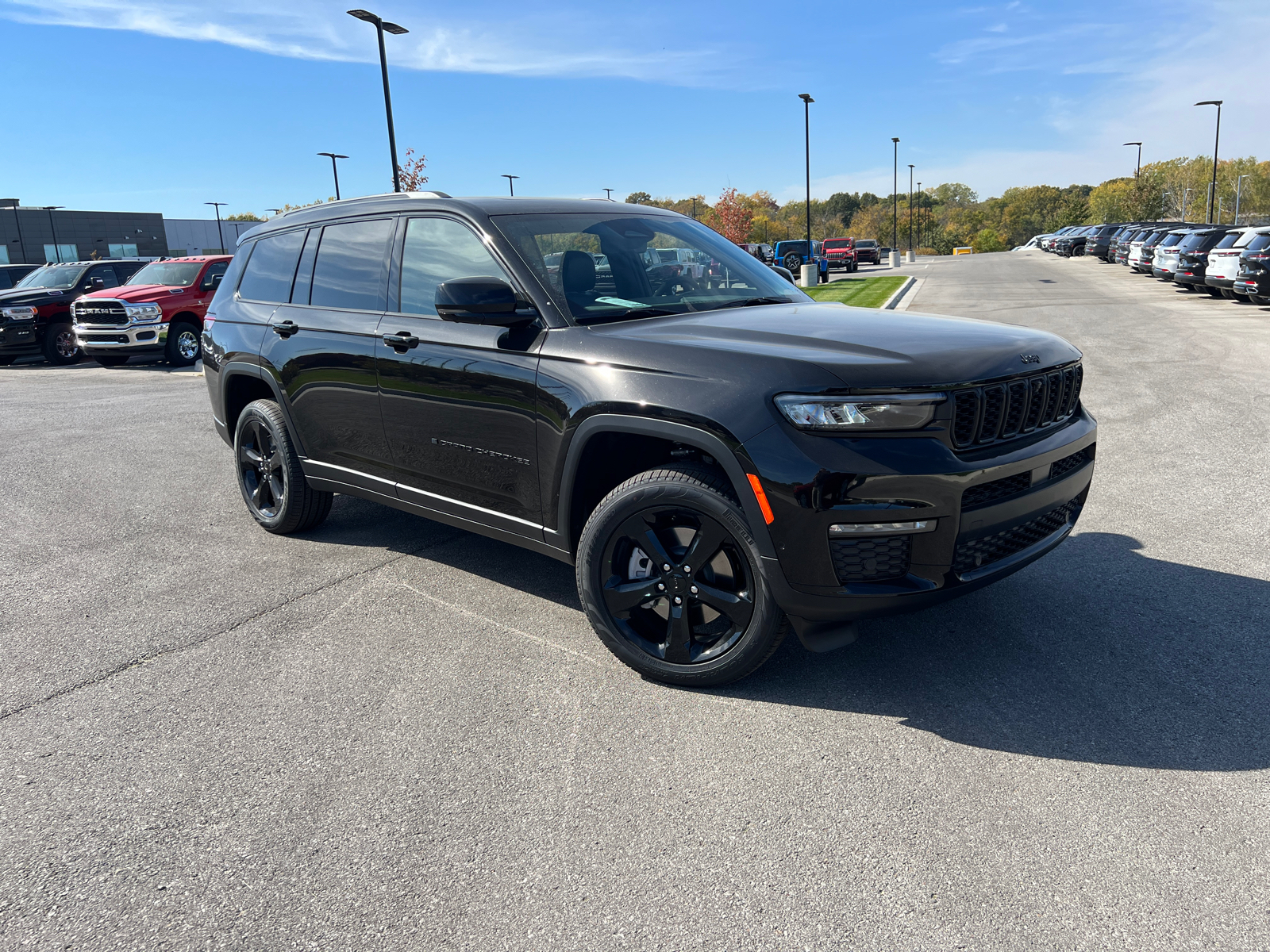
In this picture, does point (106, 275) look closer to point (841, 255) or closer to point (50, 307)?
point (50, 307)

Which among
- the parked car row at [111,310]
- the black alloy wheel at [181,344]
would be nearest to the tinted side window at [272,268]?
the parked car row at [111,310]

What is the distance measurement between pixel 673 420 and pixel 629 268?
1218 millimetres

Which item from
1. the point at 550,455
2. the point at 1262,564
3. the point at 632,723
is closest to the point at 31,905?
the point at 632,723

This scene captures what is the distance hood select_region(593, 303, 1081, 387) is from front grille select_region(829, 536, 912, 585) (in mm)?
514

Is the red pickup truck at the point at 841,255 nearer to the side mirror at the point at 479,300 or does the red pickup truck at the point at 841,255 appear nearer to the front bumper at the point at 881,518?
the side mirror at the point at 479,300

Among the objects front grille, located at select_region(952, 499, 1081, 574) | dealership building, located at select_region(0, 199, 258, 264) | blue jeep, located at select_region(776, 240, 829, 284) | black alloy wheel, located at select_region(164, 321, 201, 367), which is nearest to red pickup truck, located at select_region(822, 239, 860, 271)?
blue jeep, located at select_region(776, 240, 829, 284)

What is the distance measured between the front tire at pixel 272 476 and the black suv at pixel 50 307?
16722mm

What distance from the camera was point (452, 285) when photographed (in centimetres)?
369

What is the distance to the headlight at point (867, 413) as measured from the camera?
3035mm

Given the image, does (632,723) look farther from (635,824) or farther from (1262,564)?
(1262,564)

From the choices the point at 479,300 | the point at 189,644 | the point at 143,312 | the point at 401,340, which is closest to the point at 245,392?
the point at 401,340

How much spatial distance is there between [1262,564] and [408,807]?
4.27 meters

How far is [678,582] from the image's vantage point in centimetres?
349

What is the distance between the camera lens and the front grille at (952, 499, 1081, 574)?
10.4 ft
